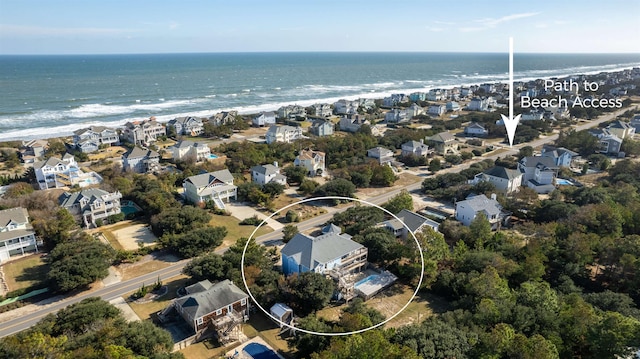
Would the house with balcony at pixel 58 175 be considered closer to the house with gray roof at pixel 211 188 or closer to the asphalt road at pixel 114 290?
the house with gray roof at pixel 211 188

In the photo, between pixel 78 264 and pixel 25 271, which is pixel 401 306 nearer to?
pixel 78 264

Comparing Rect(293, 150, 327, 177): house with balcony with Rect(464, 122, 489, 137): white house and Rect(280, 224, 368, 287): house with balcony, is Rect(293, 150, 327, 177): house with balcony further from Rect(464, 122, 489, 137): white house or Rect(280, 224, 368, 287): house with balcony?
Rect(464, 122, 489, 137): white house

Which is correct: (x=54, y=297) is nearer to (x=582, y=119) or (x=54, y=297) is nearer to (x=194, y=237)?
(x=194, y=237)

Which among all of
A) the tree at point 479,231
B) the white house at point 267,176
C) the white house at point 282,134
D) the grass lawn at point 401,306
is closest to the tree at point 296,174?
the white house at point 267,176

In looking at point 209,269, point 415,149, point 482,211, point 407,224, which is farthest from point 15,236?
point 415,149

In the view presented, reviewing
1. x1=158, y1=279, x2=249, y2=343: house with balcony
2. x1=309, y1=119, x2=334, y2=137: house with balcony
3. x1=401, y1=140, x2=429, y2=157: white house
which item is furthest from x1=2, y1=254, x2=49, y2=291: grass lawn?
x1=309, y1=119, x2=334, y2=137: house with balcony

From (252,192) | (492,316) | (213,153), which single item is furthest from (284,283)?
(213,153)
